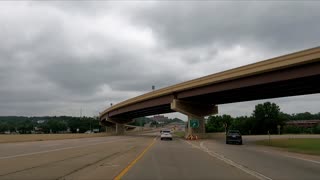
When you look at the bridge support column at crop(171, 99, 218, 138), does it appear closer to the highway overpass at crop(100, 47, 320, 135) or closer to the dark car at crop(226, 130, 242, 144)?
the highway overpass at crop(100, 47, 320, 135)

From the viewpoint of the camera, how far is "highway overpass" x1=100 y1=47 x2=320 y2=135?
146 ft

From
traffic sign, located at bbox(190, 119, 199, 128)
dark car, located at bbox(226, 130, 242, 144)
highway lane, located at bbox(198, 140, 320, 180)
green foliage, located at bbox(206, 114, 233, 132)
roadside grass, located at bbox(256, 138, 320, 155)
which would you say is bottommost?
highway lane, located at bbox(198, 140, 320, 180)

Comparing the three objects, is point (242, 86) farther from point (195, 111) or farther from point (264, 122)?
point (264, 122)

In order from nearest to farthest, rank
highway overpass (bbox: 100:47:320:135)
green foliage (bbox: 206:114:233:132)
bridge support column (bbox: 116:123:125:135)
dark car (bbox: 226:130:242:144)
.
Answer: highway overpass (bbox: 100:47:320:135) → dark car (bbox: 226:130:242:144) → bridge support column (bbox: 116:123:125:135) → green foliage (bbox: 206:114:233:132)

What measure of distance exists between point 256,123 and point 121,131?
45992mm

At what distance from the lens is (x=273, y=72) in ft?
162

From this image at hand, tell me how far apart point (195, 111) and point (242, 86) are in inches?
936

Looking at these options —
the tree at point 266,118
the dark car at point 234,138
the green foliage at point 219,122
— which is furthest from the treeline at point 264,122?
the dark car at point 234,138

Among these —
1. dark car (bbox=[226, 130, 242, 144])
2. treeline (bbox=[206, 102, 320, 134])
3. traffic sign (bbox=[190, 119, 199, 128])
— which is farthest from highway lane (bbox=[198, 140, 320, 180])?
treeline (bbox=[206, 102, 320, 134])

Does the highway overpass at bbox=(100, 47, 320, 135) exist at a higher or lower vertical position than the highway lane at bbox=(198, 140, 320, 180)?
higher

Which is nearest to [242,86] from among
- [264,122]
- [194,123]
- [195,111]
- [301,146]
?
[301,146]

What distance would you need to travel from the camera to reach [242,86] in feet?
185

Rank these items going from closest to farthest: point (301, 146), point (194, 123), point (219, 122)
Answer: point (301, 146), point (194, 123), point (219, 122)

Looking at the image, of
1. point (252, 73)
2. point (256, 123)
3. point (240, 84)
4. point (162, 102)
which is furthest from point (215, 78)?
point (256, 123)
